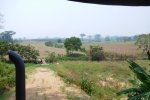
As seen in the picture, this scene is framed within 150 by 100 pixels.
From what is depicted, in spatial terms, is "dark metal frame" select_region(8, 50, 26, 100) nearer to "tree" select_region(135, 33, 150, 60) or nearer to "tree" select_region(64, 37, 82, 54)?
"tree" select_region(64, 37, 82, 54)

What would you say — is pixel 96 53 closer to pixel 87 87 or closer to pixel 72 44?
pixel 72 44

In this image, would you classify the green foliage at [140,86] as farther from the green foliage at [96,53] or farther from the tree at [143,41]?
the tree at [143,41]

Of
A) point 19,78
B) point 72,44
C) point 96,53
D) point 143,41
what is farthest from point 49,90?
point 143,41

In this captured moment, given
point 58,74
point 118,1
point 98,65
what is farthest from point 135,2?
point 98,65

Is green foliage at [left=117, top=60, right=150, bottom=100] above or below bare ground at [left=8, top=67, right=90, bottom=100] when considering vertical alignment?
above

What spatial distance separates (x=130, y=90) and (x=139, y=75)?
246 millimetres

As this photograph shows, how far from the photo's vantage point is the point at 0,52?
53.3 ft

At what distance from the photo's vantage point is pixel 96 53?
23.3 metres

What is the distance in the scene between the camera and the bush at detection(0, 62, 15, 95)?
30.1ft

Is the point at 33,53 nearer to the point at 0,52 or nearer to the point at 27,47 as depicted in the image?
the point at 27,47

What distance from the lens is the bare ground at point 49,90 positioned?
8.45 meters

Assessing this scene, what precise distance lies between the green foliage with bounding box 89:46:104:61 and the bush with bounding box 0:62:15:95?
45.0ft

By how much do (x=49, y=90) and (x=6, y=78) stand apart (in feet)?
4.70

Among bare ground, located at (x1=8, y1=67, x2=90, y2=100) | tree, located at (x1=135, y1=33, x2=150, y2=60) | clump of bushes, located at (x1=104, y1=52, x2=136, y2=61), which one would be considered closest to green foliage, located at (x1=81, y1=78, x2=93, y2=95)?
bare ground, located at (x1=8, y1=67, x2=90, y2=100)
